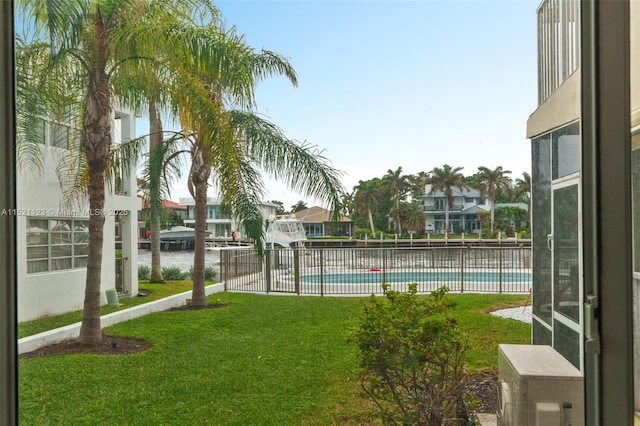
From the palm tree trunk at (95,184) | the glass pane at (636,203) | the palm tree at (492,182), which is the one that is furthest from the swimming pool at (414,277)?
the palm tree trunk at (95,184)

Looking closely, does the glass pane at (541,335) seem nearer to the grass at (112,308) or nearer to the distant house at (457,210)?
the distant house at (457,210)

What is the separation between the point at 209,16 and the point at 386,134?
87 cm

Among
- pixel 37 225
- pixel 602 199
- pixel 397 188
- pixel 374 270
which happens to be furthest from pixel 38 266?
pixel 602 199

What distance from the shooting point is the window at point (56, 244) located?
1822 mm

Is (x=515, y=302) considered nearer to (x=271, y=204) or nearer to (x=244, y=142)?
(x=271, y=204)

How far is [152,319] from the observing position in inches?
74.8

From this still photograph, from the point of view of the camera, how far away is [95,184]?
188 centimetres

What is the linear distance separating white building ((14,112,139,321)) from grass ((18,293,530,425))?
0.67 ft

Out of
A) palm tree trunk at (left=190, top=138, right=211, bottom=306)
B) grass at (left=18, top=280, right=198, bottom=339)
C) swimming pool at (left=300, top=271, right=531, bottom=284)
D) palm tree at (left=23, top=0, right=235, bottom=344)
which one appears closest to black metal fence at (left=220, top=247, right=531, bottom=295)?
swimming pool at (left=300, top=271, right=531, bottom=284)

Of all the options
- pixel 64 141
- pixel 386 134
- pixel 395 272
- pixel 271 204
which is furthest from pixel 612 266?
pixel 64 141

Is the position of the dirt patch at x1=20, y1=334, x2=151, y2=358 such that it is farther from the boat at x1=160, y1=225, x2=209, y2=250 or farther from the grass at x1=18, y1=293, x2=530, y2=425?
the boat at x1=160, y1=225, x2=209, y2=250

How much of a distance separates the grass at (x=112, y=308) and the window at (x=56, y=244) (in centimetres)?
20

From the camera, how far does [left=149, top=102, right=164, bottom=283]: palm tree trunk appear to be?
1889 millimetres

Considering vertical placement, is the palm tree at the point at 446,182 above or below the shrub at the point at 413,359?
above
